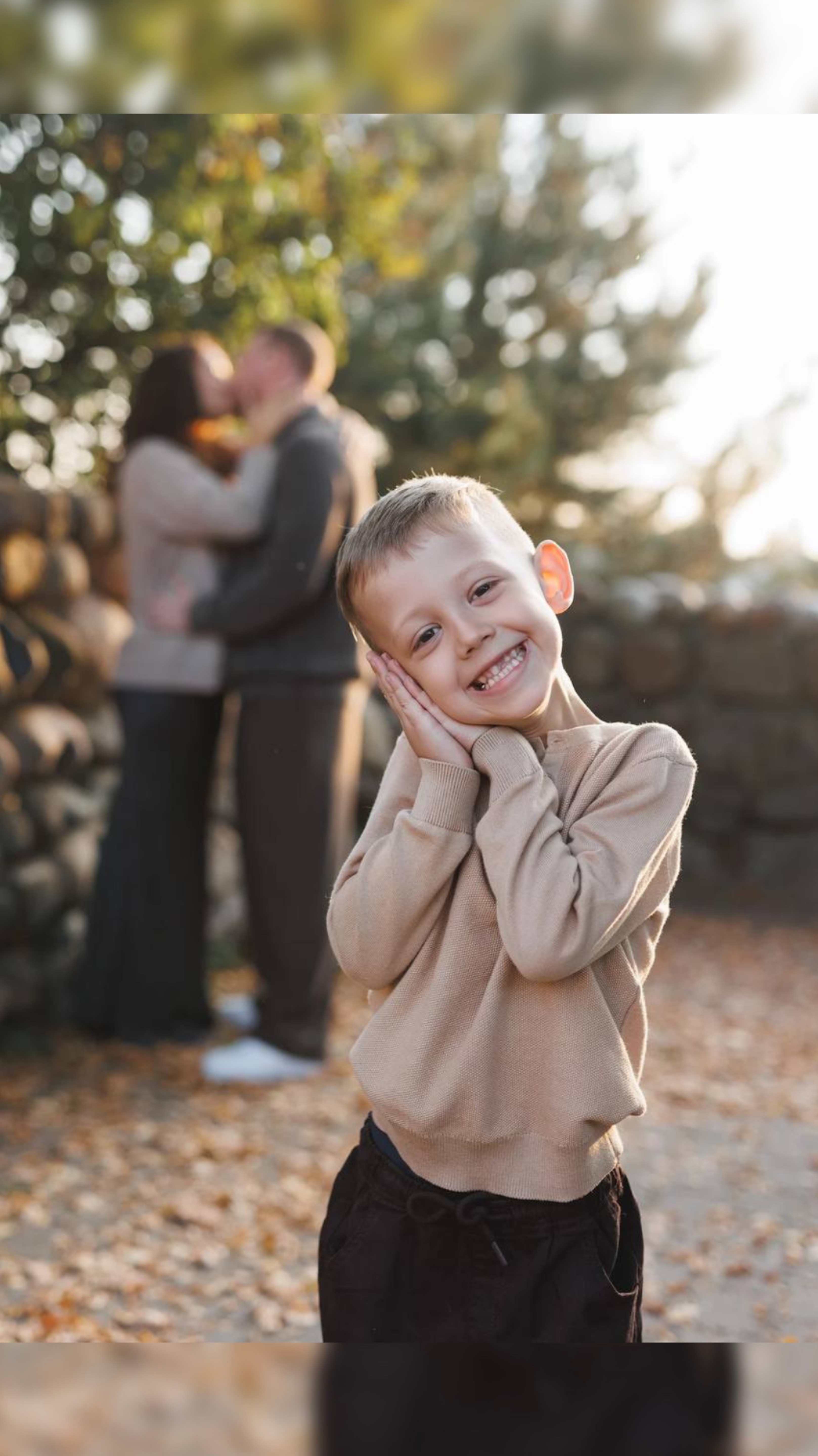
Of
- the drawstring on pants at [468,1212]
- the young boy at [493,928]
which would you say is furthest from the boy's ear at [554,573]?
the drawstring on pants at [468,1212]

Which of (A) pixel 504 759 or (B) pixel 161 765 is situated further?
(B) pixel 161 765

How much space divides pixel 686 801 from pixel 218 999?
136 inches

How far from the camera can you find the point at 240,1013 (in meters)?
4.02

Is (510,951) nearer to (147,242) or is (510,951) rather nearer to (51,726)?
(51,726)

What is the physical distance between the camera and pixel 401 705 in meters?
1.08

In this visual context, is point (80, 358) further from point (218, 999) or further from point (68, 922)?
point (218, 999)

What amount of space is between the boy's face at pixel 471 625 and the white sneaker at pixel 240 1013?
9.73 feet

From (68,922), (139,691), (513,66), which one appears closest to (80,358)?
(139,691)

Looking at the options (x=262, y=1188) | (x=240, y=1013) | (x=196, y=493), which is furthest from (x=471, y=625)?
(x=240, y=1013)

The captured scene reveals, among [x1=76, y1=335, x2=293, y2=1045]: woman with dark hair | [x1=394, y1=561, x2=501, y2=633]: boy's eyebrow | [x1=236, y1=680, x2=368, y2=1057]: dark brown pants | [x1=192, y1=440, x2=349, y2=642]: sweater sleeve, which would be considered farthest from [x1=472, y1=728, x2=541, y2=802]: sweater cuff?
[x1=76, y1=335, x2=293, y2=1045]: woman with dark hair

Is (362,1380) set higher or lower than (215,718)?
lower

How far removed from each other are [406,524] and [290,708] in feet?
7.48

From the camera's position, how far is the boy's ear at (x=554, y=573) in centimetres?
111

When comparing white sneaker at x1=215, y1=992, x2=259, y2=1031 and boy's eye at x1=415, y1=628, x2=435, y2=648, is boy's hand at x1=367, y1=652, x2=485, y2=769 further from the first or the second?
white sneaker at x1=215, y1=992, x2=259, y2=1031
